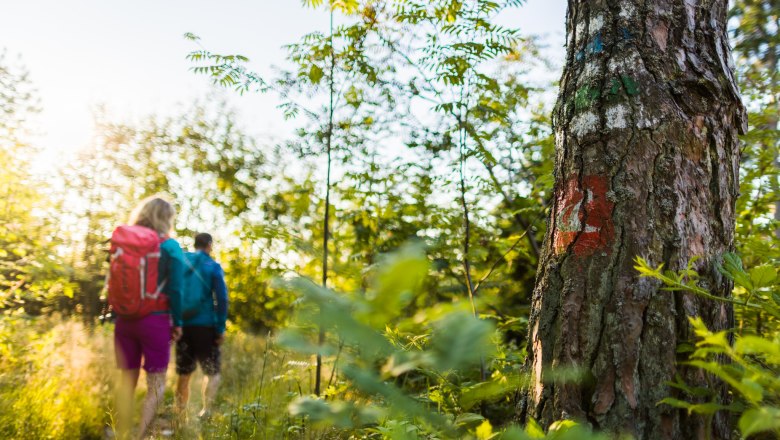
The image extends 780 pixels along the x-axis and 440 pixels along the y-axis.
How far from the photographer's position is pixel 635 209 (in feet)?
4.84

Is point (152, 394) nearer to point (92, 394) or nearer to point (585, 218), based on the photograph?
point (92, 394)

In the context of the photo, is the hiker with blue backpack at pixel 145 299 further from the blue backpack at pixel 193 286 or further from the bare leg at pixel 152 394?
the blue backpack at pixel 193 286

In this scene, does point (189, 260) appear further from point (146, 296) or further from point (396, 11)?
point (396, 11)

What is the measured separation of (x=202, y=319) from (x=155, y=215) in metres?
1.42

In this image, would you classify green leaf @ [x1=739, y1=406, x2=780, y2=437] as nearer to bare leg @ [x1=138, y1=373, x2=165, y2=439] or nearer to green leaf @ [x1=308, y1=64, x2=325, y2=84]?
green leaf @ [x1=308, y1=64, x2=325, y2=84]

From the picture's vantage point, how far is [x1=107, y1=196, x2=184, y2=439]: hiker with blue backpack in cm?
369

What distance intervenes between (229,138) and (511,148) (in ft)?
25.0

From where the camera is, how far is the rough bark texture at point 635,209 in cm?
138

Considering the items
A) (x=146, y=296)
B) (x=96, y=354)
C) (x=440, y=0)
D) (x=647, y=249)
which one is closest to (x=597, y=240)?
(x=647, y=249)

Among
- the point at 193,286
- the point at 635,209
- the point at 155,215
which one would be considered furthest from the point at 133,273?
the point at 635,209

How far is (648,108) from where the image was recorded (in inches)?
59.9

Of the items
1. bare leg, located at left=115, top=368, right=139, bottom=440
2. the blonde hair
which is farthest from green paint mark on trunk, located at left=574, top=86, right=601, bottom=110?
bare leg, located at left=115, top=368, right=139, bottom=440

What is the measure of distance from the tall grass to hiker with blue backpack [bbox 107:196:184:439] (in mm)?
341

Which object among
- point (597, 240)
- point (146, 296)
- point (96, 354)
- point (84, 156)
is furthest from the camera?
point (84, 156)
